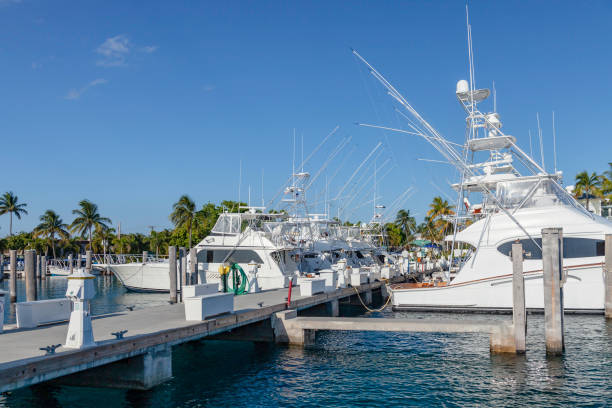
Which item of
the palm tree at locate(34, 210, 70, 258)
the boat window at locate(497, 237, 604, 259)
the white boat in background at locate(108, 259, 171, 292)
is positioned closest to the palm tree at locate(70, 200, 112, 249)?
the palm tree at locate(34, 210, 70, 258)

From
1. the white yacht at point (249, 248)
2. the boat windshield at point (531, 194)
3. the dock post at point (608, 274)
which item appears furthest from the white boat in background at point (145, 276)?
the dock post at point (608, 274)

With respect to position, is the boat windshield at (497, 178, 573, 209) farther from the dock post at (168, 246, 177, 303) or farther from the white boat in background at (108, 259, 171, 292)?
the white boat in background at (108, 259, 171, 292)

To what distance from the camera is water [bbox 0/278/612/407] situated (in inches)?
508

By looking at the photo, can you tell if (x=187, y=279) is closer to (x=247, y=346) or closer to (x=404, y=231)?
(x=247, y=346)

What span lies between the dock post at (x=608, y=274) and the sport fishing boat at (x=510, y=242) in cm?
50

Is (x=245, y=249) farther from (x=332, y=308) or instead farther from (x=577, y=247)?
(x=577, y=247)

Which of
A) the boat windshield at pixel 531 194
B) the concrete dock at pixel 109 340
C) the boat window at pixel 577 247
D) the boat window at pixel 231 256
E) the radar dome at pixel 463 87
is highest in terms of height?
the radar dome at pixel 463 87

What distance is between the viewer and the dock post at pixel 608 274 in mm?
22422

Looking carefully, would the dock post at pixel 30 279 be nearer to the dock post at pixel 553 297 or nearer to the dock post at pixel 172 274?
the dock post at pixel 172 274

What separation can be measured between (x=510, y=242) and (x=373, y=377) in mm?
13062

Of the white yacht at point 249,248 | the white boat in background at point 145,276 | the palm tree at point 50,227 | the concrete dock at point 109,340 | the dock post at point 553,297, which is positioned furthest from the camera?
the palm tree at point 50,227

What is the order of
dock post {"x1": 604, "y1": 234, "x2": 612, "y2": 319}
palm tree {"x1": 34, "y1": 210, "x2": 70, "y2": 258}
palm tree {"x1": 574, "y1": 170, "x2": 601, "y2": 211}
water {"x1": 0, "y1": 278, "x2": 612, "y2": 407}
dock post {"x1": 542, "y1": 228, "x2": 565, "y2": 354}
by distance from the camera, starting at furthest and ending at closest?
palm tree {"x1": 34, "y1": 210, "x2": 70, "y2": 258}, palm tree {"x1": 574, "y1": 170, "x2": 601, "y2": 211}, dock post {"x1": 604, "y1": 234, "x2": 612, "y2": 319}, dock post {"x1": 542, "y1": 228, "x2": 565, "y2": 354}, water {"x1": 0, "y1": 278, "x2": 612, "y2": 407}

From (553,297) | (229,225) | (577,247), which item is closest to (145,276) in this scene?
(229,225)

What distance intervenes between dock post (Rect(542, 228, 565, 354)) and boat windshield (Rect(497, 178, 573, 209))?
10.1 m
